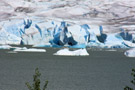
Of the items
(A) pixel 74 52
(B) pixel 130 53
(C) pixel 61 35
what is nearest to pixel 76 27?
(C) pixel 61 35

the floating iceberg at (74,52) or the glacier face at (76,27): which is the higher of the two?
the glacier face at (76,27)

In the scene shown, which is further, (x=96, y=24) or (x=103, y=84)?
(x=96, y=24)

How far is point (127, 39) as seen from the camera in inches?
1630

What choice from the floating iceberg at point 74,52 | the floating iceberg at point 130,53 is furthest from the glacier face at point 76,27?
→ the floating iceberg at point 130,53

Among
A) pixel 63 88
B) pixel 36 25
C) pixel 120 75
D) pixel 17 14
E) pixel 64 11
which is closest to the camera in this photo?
pixel 63 88

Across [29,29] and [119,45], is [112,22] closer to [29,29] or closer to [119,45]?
[119,45]

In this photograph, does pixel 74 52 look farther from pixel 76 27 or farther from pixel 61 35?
pixel 76 27

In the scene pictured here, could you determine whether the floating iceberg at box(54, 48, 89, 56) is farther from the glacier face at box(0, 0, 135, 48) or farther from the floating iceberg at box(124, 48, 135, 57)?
the glacier face at box(0, 0, 135, 48)

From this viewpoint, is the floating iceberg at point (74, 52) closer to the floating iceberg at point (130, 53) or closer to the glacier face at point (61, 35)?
the floating iceberg at point (130, 53)

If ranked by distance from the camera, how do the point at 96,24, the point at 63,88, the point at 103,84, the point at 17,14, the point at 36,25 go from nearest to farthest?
1. the point at 63,88
2. the point at 103,84
3. the point at 36,25
4. the point at 96,24
5. the point at 17,14

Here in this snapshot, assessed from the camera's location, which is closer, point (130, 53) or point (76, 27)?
point (130, 53)

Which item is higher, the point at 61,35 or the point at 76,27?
the point at 76,27

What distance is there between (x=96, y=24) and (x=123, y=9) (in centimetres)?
771

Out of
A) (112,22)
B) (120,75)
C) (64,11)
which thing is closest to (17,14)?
(64,11)
